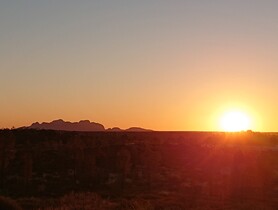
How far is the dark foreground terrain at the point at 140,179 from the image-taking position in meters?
36.2

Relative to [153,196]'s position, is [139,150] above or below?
above

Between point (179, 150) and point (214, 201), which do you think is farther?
point (179, 150)

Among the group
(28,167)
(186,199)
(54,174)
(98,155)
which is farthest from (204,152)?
(186,199)

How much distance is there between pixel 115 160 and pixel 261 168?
17.3 metres

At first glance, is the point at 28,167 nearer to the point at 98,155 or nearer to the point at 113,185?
the point at 113,185

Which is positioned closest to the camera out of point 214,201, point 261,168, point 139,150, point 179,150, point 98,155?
point 214,201

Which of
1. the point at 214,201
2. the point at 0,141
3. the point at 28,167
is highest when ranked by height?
the point at 0,141

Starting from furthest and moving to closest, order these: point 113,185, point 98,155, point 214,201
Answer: point 98,155
point 113,185
point 214,201

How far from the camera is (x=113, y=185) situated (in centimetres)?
5084

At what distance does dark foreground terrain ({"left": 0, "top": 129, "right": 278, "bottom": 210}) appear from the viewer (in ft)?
119

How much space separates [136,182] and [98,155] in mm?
17286

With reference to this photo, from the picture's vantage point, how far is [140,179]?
55219 mm

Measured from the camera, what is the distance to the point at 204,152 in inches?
3155

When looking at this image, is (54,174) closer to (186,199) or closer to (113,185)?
(113,185)
